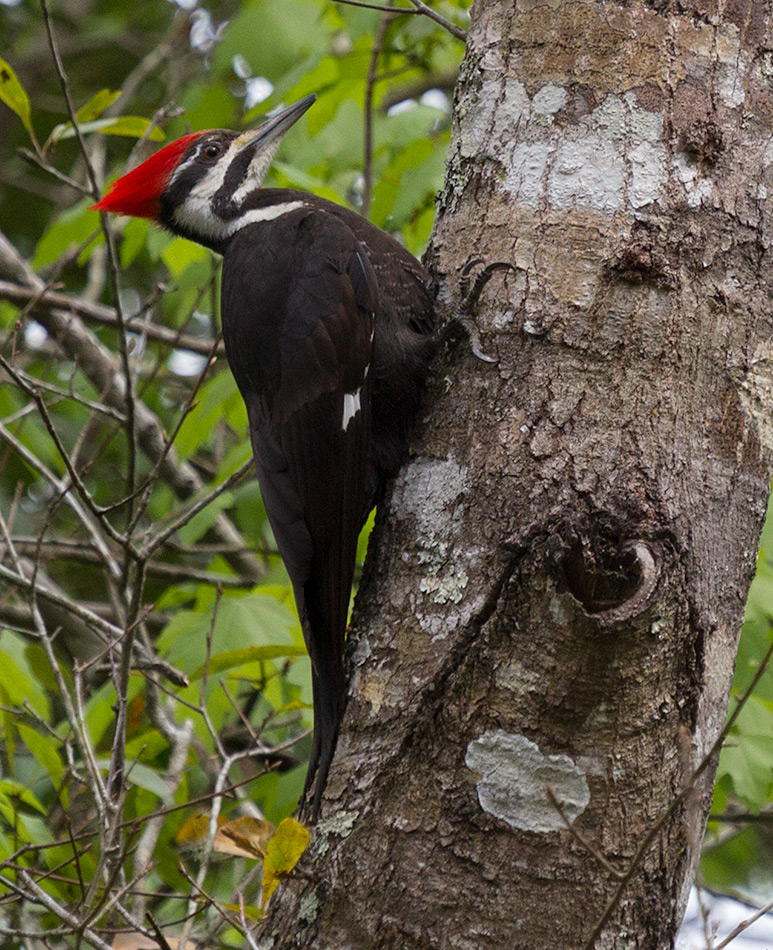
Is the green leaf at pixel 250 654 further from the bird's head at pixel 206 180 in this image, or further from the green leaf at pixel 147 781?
the bird's head at pixel 206 180

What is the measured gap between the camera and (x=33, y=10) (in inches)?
226

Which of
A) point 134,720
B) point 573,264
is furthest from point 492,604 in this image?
point 134,720

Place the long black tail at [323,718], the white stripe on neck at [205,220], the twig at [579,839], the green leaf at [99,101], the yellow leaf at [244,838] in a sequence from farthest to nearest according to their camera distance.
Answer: the white stripe on neck at [205,220]
the green leaf at [99,101]
the yellow leaf at [244,838]
the long black tail at [323,718]
the twig at [579,839]

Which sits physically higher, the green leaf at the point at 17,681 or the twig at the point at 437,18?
the twig at the point at 437,18

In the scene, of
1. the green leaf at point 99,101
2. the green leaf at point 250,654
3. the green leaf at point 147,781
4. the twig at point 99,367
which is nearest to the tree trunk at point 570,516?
the green leaf at point 250,654

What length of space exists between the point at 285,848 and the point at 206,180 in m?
1.72

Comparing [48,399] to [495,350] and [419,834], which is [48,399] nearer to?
[495,350]

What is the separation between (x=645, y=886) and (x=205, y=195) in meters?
1.88

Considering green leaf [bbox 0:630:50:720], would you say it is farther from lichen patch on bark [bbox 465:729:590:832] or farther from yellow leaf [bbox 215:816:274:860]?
lichen patch on bark [bbox 465:729:590:832]

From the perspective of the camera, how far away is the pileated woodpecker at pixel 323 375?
6.39 feet

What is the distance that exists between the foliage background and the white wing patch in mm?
220

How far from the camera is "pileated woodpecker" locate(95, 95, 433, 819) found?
1.95m

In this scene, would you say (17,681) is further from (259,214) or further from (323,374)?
(259,214)

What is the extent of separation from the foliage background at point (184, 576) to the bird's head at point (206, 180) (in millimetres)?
92
